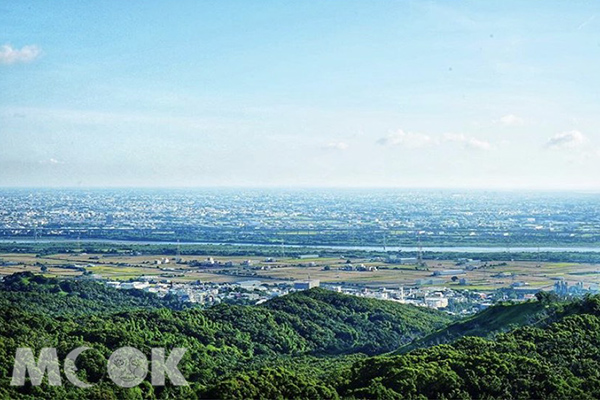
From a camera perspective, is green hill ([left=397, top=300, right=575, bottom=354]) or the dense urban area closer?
green hill ([left=397, top=300, right=575, bottom=354])

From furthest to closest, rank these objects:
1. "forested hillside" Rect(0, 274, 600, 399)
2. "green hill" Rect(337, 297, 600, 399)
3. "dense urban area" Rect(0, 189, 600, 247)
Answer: "dense urban area" Rect(0, 189, 600, 247) → "forested hillside" Rect(0, 274, 600, 399) → "green hill" Rect(337, 297, 600, 399)

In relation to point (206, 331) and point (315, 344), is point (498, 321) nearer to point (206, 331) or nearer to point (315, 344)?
point (315, 344)

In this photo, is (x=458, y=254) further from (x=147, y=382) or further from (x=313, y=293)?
(x=147, y=382)

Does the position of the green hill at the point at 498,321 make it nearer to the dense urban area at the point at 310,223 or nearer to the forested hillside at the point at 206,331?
the forested hillside at the point at 206,331

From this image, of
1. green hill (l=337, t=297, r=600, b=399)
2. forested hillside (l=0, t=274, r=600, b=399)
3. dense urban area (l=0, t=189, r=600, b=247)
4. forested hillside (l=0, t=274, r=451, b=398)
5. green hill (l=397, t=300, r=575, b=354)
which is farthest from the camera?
dense urban area (l=0, t=189, r=600, b=247)

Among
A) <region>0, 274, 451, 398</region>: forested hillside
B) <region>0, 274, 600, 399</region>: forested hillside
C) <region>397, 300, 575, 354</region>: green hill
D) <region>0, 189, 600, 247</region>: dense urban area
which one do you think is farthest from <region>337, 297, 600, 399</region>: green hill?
<region>0, 189, 600, 247</region>: dense urban area

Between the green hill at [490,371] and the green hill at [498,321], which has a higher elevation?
the green hill at [490,371]

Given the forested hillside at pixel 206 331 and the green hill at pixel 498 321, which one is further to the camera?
the green hill at pixel 498 321

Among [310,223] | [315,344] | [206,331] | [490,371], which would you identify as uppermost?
[490,371]

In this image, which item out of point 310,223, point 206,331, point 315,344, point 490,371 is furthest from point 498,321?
point 310,223

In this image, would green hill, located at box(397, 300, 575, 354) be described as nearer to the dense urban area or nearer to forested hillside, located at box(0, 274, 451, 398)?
forested hillside, located at box(0, 274, 451, 398)

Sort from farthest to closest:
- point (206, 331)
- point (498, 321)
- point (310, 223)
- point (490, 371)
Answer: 1. point (310, 223)
2. point (206, 331)
3. point (498, 321)
4. point (490, 371)

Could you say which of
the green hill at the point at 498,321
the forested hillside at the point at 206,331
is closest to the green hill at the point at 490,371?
the forested hillside at the point at 206,331

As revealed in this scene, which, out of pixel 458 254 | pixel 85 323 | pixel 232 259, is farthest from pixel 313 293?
pixel 458 254
